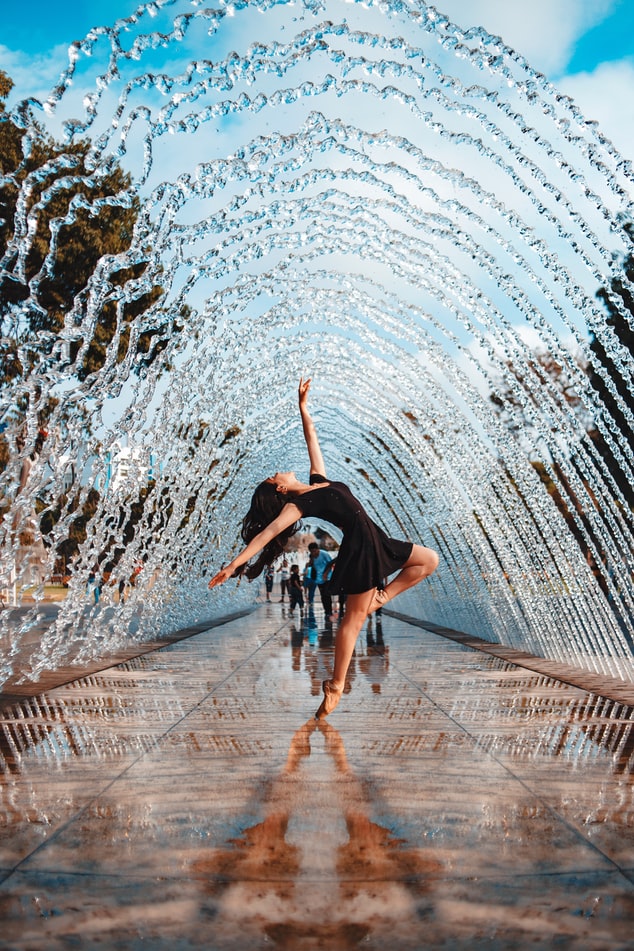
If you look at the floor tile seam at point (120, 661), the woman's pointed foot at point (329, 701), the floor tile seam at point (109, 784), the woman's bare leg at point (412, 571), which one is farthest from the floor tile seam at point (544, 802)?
the floor tile seam at point (120, 661)

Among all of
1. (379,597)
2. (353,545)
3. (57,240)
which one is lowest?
(379,597)

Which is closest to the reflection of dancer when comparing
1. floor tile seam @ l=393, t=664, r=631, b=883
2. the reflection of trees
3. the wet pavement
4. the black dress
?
the black dress

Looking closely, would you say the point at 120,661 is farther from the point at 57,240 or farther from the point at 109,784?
the point at 57,240

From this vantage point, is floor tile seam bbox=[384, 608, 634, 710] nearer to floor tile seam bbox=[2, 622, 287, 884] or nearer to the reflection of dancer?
the reflection of dancer

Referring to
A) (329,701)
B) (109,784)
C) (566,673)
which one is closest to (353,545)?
(329,701)

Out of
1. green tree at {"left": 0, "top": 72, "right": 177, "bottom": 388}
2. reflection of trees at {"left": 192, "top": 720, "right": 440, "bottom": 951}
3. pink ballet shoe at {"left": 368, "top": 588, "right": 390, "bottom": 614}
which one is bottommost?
reflection of trees at {"left": 192, "top": 720, "right": 440, "bottom": 951}

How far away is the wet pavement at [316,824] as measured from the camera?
2.36 m

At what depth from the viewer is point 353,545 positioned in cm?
548

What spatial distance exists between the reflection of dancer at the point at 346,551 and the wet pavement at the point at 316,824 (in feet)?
1.60

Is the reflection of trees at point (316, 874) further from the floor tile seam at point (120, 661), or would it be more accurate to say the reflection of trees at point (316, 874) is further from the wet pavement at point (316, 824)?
the floor tile seam at point (120, 661)

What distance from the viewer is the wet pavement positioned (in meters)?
2.36

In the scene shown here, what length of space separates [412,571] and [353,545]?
0.47m

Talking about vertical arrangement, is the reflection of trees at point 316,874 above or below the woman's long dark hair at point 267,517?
below

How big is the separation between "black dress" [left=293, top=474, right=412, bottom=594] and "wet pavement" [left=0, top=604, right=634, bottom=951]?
81cm
